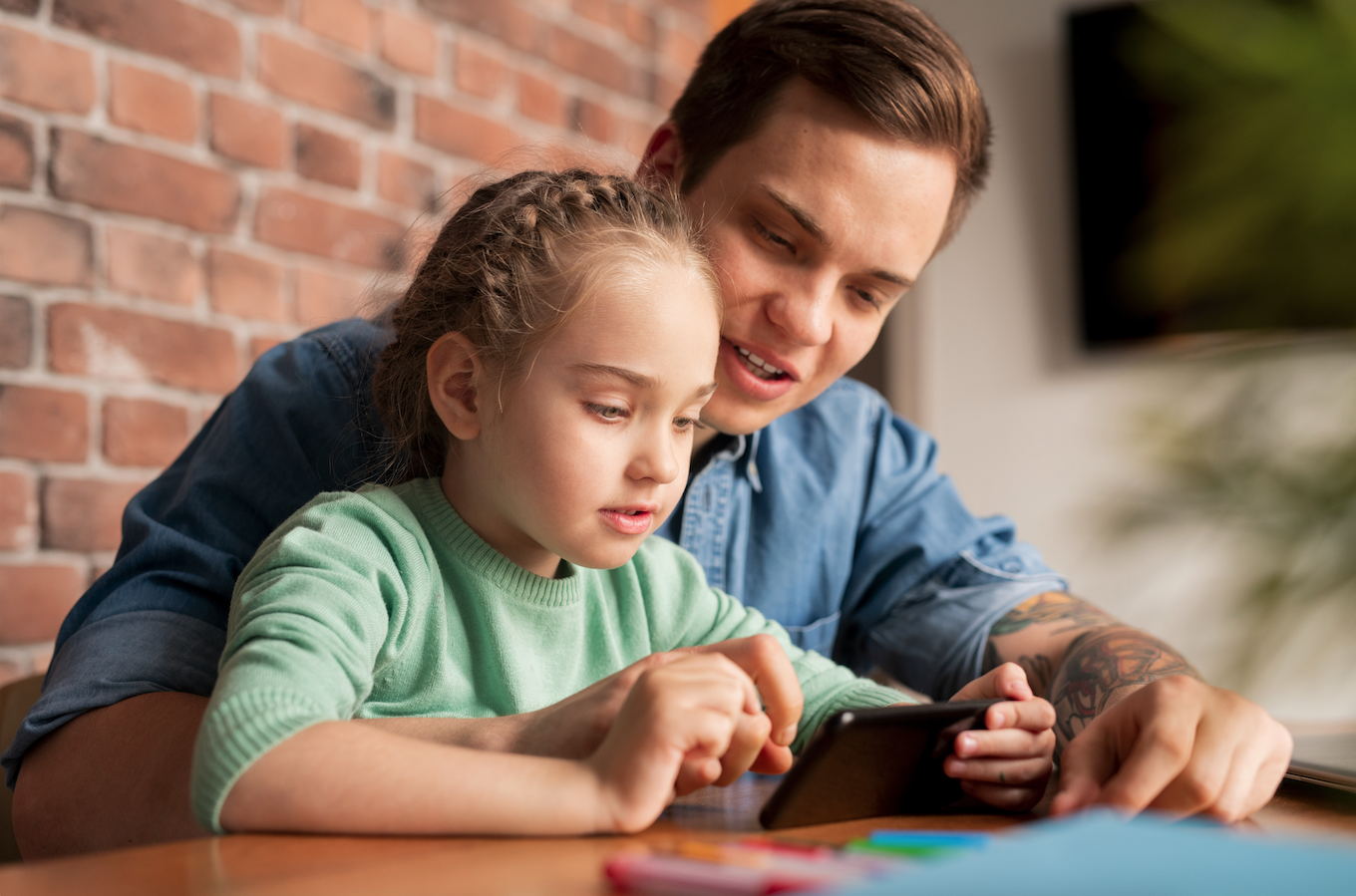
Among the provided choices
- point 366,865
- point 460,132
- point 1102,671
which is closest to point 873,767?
point 366,865

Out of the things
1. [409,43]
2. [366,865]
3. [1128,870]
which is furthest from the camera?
[409,43]

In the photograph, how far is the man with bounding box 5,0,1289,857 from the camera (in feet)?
2.34

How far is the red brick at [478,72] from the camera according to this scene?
1.91 meters

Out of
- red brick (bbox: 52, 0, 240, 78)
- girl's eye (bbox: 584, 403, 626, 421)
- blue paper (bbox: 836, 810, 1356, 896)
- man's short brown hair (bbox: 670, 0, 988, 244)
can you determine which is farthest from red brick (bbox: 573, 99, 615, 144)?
blue paper (bbox: 836, 810, 1356, 896)

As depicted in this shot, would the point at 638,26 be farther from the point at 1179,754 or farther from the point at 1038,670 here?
the point at 1179,754

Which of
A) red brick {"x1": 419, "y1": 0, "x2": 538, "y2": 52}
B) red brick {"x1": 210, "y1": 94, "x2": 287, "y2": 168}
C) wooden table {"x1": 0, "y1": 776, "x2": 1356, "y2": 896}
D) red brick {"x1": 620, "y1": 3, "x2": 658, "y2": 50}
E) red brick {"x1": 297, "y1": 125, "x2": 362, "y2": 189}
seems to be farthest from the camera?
red brick {"x1": 620, "y1": 3, "x2": 658, "y2": 50}

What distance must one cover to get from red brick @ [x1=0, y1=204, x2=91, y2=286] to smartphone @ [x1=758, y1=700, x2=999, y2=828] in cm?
119

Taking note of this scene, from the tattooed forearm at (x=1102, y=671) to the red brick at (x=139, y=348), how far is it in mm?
1188

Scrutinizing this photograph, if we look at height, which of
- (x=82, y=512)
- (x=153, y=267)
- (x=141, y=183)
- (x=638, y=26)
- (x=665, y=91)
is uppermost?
(x=638, y=26)

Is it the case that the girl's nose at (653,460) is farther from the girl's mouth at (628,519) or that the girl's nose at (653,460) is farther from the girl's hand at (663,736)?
the girl's hand at (663,736)

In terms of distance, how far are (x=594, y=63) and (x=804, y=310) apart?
1.26 m

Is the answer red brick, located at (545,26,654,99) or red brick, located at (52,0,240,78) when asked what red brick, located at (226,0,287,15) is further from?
red brick, located at (545,26,654,99)

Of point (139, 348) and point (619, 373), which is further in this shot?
point (139, 348)

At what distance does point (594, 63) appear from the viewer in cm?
218
